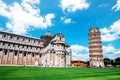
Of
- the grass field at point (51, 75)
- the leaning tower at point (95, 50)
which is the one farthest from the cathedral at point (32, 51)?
the grass field at point (51, 75)

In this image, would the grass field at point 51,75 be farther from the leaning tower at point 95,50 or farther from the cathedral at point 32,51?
the leaning tower at point 95,50

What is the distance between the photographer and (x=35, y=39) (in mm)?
72375

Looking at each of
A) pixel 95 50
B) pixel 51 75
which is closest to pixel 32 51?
pixel 51 75

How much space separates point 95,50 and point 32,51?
55.0 m

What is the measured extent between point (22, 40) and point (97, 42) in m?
61.8

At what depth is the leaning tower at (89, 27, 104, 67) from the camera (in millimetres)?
98125

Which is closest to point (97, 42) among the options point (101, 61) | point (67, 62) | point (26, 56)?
point (101, 61)

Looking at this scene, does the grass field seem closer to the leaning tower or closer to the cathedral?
the cathedral

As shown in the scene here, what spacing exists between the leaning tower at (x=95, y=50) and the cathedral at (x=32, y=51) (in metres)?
33.6

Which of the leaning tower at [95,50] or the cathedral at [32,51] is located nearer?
the cathedral at [32,51]

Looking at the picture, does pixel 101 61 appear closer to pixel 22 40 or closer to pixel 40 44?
pixel 40 44

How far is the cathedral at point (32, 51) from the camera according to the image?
5759cm

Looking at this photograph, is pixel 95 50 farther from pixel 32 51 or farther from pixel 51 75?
pixel 51 75

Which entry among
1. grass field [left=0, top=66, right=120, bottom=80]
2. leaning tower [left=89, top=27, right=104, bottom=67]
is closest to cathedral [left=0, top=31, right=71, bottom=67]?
leaning tower [left=89, top=27, right=104, bottom=67]
